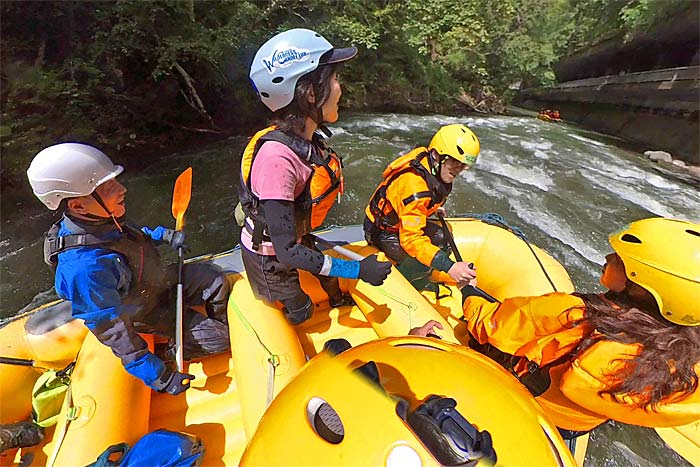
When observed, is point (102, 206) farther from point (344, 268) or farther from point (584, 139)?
point (584, 139)

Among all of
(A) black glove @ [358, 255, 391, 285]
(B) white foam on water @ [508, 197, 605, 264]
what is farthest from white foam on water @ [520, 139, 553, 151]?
(A) black glove @ [358, 255, 391, 285]

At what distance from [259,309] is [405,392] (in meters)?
1.17

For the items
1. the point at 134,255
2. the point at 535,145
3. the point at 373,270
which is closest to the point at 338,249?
the point at 373,270

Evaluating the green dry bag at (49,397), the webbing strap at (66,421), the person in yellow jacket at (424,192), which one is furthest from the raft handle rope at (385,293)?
the green dry bag at (49,397)

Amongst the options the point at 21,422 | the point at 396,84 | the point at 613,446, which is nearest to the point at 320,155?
the point at 21,422

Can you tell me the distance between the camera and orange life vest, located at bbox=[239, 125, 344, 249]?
159 centimetres

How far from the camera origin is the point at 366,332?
2.37 m

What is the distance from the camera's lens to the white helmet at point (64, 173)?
144cm

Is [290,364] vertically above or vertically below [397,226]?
below

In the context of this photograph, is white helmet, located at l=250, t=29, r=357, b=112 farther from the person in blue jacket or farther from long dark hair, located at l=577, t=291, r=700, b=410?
long dark hair, located at l=577, t=291, r=700, b=410

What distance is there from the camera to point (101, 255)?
159 centimetres

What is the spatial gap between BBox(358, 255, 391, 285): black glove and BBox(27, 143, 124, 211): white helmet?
1.11m

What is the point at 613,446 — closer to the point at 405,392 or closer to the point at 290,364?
the point at 290,364

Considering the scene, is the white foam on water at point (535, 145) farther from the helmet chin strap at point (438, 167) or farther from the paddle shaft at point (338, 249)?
the paddle shaft at point (338, 249)
